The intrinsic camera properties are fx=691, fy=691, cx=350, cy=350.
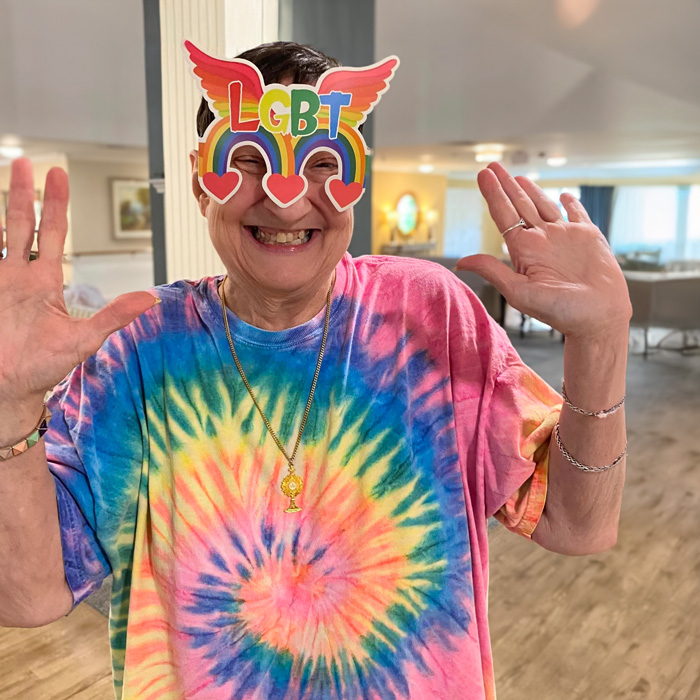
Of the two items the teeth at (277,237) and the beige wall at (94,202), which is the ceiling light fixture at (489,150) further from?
the teeth at (277,237)

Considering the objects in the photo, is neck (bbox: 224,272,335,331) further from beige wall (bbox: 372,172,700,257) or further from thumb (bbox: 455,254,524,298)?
beige wall (bbox: 372,172,700,257)

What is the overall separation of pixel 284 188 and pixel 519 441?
43 cm

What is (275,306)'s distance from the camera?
902 mm

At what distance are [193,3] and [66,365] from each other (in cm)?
194

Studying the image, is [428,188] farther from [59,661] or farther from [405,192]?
[59,661]

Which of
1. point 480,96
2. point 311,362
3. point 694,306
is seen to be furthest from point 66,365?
point 694,306

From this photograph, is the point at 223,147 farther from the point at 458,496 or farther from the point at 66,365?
the point at 458,496

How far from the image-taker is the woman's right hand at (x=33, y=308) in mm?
723

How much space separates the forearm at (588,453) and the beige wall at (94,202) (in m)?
9.80

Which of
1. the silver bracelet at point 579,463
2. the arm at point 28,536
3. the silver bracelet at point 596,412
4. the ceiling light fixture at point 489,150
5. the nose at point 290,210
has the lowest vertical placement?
the arm at point 28,536

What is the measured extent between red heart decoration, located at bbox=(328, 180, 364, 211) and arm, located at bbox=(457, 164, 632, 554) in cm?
15

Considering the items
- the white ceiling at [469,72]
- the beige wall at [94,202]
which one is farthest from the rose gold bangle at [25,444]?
the beige wall at [94,202]

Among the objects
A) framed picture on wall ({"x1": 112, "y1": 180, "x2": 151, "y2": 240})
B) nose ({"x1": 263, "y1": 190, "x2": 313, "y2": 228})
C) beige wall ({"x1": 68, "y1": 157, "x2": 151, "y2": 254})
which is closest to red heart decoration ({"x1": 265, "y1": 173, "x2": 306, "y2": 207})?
nose ({"x1": 263, "y1": 190, "x2": 313, "y2": 228})

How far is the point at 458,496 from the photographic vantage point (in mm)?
895
